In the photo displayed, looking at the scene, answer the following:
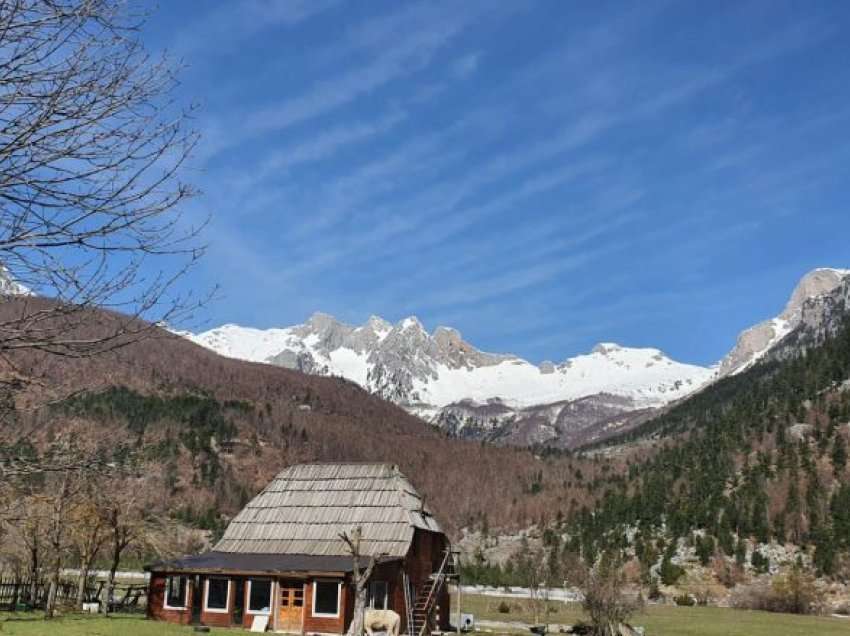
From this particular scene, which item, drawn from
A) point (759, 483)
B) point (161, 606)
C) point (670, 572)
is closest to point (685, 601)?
point (670, 572)

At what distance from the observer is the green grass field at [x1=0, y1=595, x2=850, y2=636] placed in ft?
98.8

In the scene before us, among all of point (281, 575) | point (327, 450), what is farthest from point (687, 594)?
point (327, 450)

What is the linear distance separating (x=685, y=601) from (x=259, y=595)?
166 ft

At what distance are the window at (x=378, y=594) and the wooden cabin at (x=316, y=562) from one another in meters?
0.04

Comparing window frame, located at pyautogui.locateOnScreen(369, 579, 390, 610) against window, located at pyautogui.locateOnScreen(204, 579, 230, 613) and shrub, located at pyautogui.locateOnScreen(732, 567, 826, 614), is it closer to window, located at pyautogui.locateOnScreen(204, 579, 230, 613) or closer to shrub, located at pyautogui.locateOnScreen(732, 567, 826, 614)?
window, located at pyautogui.locateOnScreen(204, 579, 230, 613)

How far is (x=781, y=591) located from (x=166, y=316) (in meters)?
71.7

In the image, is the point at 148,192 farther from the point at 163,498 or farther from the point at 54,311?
the point at 163,498

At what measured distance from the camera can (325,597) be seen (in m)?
36.5

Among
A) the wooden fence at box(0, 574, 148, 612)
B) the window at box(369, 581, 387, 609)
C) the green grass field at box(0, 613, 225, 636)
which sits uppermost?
the window at box(369, 581, 387, 609)

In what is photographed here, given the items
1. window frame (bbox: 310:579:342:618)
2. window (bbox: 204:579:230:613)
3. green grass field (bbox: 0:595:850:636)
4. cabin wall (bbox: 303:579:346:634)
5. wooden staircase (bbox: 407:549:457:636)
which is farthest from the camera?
wooden staircase (bbox: 407:549:457:636)

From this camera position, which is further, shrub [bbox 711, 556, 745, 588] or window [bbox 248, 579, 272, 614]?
shrub [bbox 711, 556, 745, 588]

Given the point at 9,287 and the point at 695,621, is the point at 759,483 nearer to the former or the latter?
the point at 695,621

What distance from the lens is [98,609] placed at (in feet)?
138

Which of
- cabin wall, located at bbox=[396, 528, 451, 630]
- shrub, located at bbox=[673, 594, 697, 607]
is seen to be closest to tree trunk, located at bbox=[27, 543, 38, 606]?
cabin wall, located at bbox=[396, 528, 451, 630]
